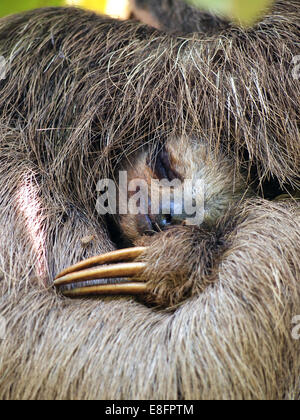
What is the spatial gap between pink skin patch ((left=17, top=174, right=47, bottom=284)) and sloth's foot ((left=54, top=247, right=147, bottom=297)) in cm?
14

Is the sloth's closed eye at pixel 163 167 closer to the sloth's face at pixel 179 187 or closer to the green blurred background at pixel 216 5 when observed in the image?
the sloth's face at pixel 179 187

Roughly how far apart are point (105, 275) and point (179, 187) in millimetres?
644

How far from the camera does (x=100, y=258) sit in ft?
9.11

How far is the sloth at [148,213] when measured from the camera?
254 centimetres

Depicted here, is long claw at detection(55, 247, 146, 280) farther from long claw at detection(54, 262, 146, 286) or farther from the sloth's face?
the sloth's face

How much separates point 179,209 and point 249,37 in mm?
1074

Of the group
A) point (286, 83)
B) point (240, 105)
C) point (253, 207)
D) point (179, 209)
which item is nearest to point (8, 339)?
point (179, 209)

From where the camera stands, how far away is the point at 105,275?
2729 millimetres

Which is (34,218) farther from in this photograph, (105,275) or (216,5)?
(216,5)

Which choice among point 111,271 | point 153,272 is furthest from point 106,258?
point 153,272

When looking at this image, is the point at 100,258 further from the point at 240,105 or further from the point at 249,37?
the point at 249,37

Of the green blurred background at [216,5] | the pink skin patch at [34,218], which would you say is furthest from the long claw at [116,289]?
the green blurred background at [216,5]

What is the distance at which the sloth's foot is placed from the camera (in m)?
2.73

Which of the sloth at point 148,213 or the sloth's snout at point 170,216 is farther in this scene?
the sloth's snout at point 170,216
